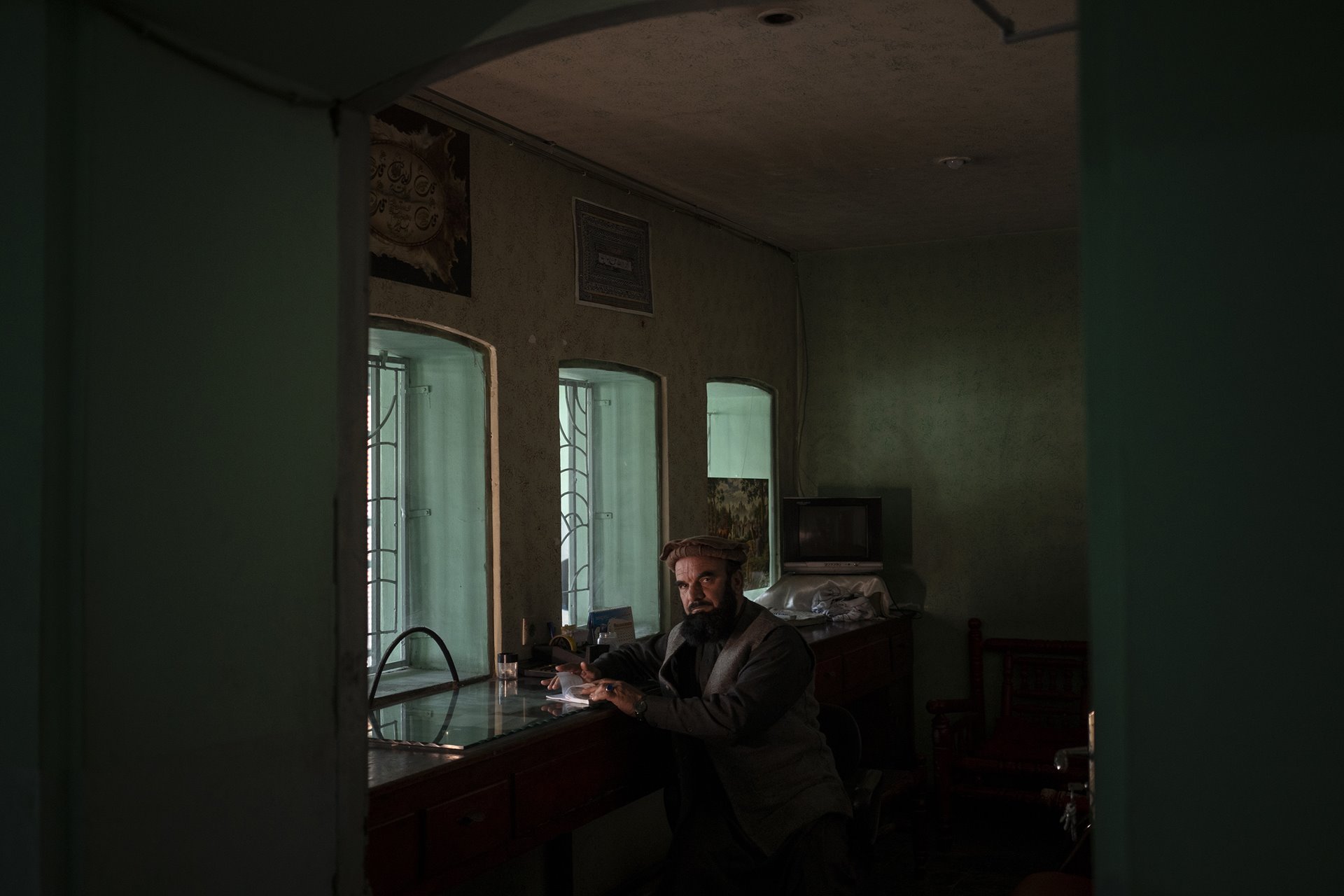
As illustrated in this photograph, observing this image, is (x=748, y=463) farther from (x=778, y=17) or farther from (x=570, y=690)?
(x=778, y=17)

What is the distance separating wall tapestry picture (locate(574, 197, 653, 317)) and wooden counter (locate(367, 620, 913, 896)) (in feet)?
6.02

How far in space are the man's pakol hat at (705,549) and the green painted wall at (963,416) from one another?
2.79 metres

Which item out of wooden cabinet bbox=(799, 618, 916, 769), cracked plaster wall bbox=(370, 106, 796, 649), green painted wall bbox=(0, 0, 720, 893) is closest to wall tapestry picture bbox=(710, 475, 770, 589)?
cracked plaster wall bbox=(370, 106, 796, 649)

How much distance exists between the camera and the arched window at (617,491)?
4.98 m

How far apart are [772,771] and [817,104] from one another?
2.24 m

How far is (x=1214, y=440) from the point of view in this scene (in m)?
1.05

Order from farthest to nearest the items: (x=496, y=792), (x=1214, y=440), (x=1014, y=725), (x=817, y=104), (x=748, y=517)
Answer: (x=748, y=517) → (x=1014, y=725) → (x=817, y=104) → (x=496, y=792) → (x=1214, y=440)

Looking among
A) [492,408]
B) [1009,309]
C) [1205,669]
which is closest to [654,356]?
[492,408]

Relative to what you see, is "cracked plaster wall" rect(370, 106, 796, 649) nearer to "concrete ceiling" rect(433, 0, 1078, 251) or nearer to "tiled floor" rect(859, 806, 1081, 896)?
"concrete ceiling" rect(433, 0, 1078, 251)

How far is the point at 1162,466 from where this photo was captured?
42.2 inches

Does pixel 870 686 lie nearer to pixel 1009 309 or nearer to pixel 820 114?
pixel 1009 309

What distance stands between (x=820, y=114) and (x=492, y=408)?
1.57 m

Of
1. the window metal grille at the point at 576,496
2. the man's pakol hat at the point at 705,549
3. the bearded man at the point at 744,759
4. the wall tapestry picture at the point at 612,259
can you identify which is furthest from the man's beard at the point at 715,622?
the wall tapestry picture at the point at 612,259

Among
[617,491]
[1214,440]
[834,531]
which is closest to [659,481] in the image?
[617,491]
